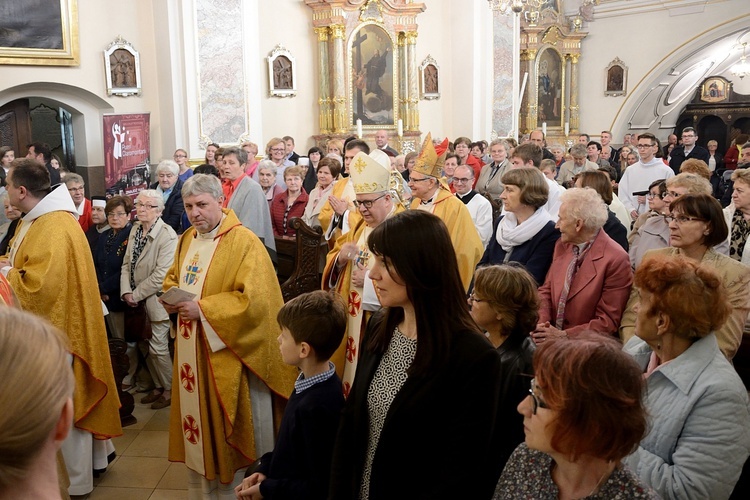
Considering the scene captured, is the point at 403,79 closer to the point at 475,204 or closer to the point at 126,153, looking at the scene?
the point at 126,153

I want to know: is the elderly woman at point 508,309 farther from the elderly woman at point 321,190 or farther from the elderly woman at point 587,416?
the elderly woman at point 321,190

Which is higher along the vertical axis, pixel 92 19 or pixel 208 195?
pixel 92 19

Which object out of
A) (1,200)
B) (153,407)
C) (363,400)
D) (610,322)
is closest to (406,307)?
(363,400)

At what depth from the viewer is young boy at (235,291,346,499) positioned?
2551 millimetres

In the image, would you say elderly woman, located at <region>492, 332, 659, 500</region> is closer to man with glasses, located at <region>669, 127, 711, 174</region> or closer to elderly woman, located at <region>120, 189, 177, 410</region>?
elderly woman, located at <region>120, 189, 177, 410</region>

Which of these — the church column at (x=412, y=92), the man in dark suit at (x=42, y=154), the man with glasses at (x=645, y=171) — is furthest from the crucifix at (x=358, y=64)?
the man with glasses at (x=645, y=171)

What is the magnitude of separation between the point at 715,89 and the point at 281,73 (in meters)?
12.7

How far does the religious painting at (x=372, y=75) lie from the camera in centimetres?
1380

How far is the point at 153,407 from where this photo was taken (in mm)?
5402

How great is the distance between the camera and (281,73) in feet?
42.7

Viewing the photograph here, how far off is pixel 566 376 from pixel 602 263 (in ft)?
6.73

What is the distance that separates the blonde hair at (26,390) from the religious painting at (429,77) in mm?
14363

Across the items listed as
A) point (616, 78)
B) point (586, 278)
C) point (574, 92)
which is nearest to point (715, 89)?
point (616, 78)

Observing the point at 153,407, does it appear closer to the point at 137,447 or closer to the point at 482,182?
the point at 137,447
